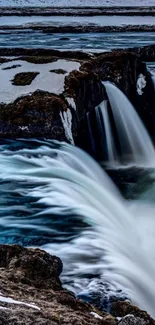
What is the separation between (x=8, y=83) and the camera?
39.3 feet

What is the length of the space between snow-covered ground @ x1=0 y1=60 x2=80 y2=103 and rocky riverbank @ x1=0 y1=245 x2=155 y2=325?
654 centimetres

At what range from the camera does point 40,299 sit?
4.27 metres

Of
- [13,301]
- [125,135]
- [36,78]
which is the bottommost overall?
[125,135]

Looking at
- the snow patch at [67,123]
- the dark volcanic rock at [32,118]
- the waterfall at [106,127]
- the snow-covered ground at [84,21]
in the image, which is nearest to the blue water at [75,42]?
the waterfall at [106,127]

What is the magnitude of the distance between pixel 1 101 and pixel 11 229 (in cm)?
505

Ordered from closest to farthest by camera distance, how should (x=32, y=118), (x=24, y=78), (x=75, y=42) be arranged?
(x=32, y=118), (x=24, y=78), (x=75, y=42)

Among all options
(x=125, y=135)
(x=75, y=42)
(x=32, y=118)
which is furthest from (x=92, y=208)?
(x=75, y=42)

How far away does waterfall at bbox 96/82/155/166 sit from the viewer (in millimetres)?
12977

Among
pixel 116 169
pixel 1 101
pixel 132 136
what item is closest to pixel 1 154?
pixel 1 101

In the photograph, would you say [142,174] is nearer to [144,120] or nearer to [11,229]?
[144,120]

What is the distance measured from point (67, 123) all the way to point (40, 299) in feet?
23.8

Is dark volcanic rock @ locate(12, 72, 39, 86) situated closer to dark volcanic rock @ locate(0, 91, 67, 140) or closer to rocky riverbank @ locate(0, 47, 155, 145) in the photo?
rocky riverbank @ locate(0, 47, 155, 145)

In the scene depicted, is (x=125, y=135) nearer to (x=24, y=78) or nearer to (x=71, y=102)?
(x=71, y=102)

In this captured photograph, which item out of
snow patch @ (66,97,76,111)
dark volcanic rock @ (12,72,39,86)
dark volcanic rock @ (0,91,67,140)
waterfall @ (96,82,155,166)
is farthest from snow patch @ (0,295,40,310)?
waterfall @ (96,82,155,166)
